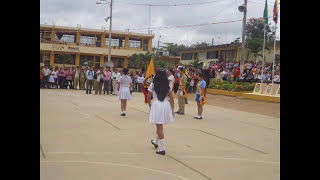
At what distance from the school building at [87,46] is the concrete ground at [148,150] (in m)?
36.8

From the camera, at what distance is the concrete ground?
5535 millimetres

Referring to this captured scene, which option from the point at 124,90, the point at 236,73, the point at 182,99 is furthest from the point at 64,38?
the point at 124,90

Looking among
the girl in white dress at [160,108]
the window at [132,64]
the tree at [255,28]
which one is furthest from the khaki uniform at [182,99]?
the tree at [255,28]

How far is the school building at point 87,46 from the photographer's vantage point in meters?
45.9

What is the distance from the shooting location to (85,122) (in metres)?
10.2

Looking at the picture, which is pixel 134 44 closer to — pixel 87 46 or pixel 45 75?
pixel 87 46

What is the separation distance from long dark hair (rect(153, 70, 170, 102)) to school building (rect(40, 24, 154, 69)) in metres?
39.6

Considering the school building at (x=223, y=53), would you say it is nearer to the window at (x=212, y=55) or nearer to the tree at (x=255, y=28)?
the window at (x=212, y=55)

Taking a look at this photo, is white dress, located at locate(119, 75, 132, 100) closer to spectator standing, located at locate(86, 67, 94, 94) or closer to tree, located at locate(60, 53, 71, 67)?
spectator standing, located at locate(86, 67, 94, 94)

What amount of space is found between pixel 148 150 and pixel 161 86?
143 cm

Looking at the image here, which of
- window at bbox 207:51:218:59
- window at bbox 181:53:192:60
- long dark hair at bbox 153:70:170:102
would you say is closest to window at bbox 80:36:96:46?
window at bbox 181:53:192:60
